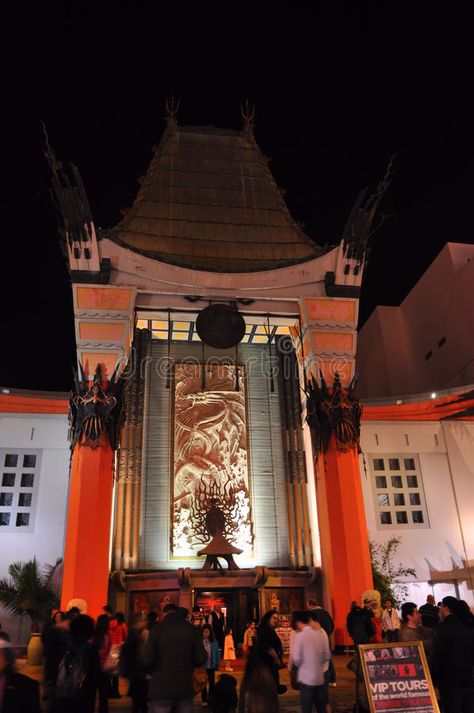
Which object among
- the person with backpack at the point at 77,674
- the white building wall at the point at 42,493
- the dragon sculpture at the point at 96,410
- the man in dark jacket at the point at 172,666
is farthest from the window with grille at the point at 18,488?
the man in dark jacket at the point at 172,666

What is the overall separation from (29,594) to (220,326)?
24.8 feet

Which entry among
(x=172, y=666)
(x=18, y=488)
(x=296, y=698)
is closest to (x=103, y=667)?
(x=172, y=666)

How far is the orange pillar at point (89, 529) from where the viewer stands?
38.4 feet

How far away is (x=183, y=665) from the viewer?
3959 mm

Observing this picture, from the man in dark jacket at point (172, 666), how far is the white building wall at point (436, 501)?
12.1m

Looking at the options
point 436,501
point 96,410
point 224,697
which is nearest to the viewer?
point 224,697

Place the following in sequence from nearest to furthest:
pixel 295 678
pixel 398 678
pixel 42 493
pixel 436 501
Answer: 1. pixel 398 678
2. pixel 295 678
3. pixel 42 493
4. pixel 436 501

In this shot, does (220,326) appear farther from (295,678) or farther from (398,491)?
(295,678)

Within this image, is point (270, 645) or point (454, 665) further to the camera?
point (270, 645)

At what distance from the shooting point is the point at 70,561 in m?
11.9

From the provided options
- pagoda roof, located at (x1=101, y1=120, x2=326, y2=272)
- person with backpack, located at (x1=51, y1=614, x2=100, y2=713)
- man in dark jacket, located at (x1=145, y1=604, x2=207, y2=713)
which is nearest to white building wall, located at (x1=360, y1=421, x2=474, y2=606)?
pagoda roof, located at (x1=101, y1=120, x2=326, y2=272)

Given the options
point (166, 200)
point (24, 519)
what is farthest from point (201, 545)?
point (166, 200)

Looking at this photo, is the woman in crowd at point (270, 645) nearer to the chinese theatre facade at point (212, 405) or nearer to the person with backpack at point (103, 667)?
the person with backpack at point (103, 667)

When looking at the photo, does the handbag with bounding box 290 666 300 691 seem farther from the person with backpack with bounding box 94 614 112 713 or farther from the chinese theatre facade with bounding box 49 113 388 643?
the chinese theatre facade with bounding box 49 113 388 643
